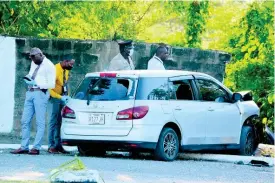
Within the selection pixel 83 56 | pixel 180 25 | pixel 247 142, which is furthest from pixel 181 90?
pixel 180 25

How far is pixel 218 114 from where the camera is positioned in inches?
584

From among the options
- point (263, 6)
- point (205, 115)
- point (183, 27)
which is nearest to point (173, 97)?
point (205, 115)

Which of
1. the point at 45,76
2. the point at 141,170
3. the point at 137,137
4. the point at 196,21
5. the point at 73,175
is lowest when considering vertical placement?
the point at 141,170

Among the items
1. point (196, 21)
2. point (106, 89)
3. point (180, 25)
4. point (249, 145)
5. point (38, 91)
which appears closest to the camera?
point (106, 89)

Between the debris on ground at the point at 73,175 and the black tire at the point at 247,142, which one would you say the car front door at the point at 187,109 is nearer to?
Result: the black tire at the point at 247,142

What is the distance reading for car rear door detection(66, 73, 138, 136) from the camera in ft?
43.5

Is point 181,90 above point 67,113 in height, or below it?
above

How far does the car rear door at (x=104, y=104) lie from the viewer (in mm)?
13258

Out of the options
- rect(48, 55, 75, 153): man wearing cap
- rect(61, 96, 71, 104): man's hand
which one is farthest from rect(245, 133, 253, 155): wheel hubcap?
rect(61, 96, 71, 104): man's hand

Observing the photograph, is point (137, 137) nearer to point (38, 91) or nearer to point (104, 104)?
point (104, 104)

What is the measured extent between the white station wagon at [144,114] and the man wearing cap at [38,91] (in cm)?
40

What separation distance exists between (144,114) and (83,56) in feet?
13.9

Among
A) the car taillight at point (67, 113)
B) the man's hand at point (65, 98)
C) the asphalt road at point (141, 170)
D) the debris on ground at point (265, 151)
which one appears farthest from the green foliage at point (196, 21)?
the asphalt road at point (141, 170)

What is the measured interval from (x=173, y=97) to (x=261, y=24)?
9892 mm
